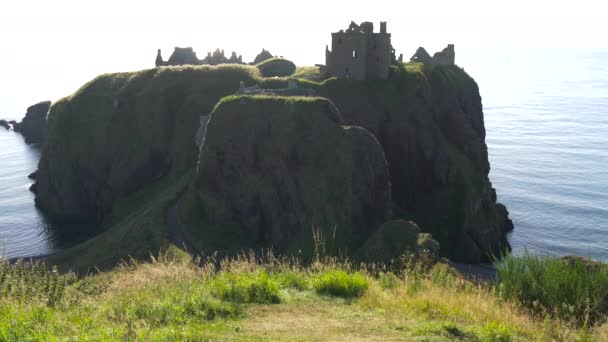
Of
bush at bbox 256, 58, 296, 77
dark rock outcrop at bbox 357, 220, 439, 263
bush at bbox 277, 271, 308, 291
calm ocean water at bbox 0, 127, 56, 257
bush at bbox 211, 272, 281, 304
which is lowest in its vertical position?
calm ocean water at bbox 0, 127, 56, 257

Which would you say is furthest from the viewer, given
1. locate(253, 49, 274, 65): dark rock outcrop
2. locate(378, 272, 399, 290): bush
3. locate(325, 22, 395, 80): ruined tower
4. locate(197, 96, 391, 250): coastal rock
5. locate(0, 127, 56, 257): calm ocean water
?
locate(253, 49, 274, 65): dark rock outcrop

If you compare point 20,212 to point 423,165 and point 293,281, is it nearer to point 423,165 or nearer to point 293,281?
point 423,165

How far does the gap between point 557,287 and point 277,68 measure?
96986 mm

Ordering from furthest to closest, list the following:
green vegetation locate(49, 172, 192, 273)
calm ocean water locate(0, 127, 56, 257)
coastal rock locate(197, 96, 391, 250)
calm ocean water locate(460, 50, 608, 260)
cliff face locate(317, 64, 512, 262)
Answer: calm ocean water locate(460, 50, 608, 260) < calm ocean water locate(0, 127, 56, 257) < cliff face locate(317, 64, 512, 262) < coastal rock locate(197, 96, 391, 250) < green vegetation locate(49, 172, 192, 273)

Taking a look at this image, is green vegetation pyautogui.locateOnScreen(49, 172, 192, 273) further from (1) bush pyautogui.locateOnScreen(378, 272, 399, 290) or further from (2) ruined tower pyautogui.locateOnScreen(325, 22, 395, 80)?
(1) bush pyautogui.locateOnScreen(378, 272, 399, 290)

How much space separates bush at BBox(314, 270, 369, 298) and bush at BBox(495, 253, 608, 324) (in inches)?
148

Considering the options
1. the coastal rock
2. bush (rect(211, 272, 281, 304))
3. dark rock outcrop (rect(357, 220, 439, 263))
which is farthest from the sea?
bush (rect(211, 272, 281, 304))

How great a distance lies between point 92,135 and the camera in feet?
314

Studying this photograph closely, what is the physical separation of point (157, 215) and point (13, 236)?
38.0 meters

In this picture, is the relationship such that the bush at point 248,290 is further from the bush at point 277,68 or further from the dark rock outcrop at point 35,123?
the dark rock outcrop at point 35,123

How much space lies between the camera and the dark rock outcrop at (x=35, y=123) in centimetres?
16912

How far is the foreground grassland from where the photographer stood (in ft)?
34.4

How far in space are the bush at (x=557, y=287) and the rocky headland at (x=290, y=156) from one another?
26.0 meters

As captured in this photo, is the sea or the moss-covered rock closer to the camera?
the sea
